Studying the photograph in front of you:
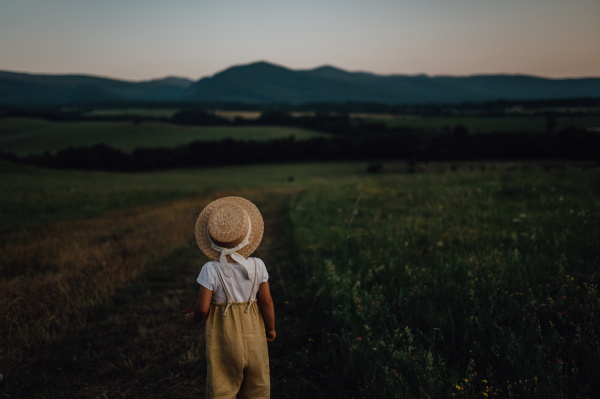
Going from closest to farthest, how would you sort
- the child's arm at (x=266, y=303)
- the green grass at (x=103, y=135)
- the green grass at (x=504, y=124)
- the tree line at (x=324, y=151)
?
the child's arm at (x=266, y=303), the tree line at (x=324, y=151), the green grass at (x=504, y=124), the green grass at (x=103, y=135)

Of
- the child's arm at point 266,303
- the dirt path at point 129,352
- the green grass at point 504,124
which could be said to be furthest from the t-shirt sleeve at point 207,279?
the green grass at point 504,124

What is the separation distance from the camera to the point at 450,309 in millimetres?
3766

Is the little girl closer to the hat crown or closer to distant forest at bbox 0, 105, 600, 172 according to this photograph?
the hat crown

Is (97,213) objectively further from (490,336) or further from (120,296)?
(490,336)

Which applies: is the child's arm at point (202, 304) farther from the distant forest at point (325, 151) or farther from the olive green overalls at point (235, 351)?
the distant forest at point (325, 151)

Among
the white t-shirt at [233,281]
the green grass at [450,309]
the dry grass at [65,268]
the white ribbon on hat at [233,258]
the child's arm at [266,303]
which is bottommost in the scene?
the dry grass at [65,268]

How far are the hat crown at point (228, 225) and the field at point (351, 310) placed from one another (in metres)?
1.71

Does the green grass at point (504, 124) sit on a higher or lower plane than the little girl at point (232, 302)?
higher

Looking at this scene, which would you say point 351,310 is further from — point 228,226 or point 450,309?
point 228,226

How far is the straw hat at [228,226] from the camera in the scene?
2.49 meters

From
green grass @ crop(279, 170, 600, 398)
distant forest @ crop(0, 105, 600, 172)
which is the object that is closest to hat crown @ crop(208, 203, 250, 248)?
green grass @ crop(279, 170, 600, 398)

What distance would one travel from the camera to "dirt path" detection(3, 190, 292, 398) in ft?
10.6

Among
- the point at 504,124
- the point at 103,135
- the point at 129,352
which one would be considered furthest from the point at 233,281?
the point at 103,135

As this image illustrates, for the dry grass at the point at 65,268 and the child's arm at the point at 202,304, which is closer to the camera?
the child's arm at the point at 202,304
